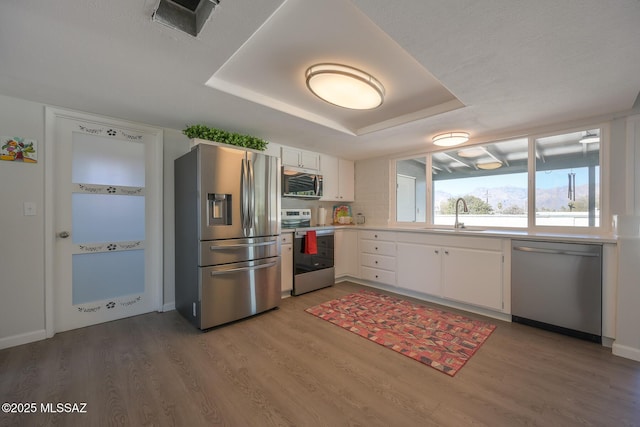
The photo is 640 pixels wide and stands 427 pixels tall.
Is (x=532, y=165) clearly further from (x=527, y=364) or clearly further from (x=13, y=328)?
(x=13, y=328)

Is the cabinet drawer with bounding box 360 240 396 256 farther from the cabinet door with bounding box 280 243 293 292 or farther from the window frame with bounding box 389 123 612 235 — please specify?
the cabinet door with bounding box 280 243 293 292

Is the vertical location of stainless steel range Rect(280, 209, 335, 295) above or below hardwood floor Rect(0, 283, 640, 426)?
above

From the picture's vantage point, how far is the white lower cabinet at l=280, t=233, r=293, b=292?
3512mm

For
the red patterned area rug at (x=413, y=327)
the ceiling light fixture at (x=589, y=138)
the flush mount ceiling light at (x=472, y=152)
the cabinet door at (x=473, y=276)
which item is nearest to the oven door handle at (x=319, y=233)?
the red patterned area rug at (x=413, y=327)

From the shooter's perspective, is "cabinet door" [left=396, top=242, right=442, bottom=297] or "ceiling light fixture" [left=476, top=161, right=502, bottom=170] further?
"ceiling light fixture" [left=476, top=161, right=502, bottom=170]

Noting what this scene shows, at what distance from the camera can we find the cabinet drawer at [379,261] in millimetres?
3809

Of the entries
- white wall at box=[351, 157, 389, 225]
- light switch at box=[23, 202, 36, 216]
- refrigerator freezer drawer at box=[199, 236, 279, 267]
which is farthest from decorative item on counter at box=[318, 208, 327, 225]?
light switch at box=[23, 202, 36, 216]

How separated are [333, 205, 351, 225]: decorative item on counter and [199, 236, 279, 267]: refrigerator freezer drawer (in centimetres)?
191

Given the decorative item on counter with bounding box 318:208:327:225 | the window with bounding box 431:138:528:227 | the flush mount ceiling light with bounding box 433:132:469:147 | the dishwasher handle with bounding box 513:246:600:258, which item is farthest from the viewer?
the decorative item on counter with bounding box 318:208:327:225

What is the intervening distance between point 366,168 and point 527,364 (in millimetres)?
3530

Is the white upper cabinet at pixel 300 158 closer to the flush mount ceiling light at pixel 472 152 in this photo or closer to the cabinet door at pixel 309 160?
the cabinet door at pixel 309 160

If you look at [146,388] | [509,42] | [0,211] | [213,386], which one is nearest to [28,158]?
[0,211]

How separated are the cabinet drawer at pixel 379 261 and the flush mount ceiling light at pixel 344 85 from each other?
237cm

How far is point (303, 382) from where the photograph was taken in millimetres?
1788
